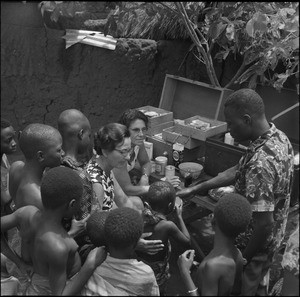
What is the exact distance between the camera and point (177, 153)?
4566 mm

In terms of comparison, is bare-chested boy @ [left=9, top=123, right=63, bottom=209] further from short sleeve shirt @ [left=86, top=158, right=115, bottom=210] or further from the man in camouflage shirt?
the man in camouflage shirt

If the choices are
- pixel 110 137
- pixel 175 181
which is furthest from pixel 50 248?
pixel 175 181

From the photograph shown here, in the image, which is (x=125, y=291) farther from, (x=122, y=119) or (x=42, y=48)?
(x=42, y=48)

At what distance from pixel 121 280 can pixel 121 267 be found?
0.07 metres

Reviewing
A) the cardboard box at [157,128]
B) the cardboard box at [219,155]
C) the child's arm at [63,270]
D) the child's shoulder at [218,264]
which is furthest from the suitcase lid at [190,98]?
the child's arm at [63,270]

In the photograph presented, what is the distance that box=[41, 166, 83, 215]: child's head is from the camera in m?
2.52

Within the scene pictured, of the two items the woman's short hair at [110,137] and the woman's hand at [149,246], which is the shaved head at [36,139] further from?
the woman's hand at [149,246]

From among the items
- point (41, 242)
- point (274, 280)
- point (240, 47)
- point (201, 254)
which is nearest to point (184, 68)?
point (240, 47)

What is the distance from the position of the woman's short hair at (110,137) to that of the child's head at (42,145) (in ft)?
1.36

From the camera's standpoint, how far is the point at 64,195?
2537 mm

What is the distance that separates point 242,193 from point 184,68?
3.92 m

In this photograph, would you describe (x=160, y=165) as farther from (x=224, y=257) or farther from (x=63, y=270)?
(x=63, y=270)

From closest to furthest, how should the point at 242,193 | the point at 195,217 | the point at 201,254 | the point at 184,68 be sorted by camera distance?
the point at 242,193
the point at 201,254
the point at 195,217
the point at 184,68

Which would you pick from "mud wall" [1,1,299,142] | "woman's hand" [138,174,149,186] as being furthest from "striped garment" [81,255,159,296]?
Result: "mud wall" [1,1,299,142]
